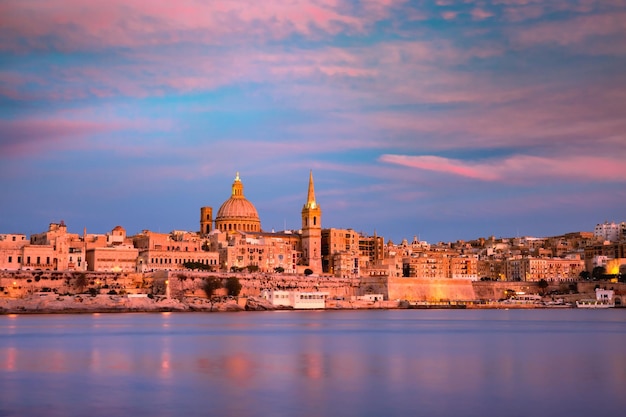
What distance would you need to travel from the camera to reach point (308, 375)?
19078 millimetres

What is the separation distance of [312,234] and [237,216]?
24.3ft

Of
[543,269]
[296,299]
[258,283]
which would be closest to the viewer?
[296,299]

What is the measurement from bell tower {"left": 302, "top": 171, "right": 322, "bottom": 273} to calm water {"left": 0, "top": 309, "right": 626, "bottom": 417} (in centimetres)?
4885

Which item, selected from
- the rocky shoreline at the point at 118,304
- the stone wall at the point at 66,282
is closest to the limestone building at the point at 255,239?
the rocky shoreline at the point at 118,304

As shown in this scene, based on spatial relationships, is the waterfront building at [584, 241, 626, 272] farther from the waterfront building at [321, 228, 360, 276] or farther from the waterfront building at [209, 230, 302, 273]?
the waterfront building at [209, 230, 302, 273]

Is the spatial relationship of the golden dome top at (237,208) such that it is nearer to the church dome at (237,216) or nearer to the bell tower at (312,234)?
the church dome at (237,216)

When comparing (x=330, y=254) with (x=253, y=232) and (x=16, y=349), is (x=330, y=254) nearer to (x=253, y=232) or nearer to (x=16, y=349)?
(x=253, y=232)

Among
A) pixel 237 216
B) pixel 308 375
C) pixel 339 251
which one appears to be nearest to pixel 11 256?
pixel 237 216

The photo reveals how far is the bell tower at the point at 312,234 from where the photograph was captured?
81.5 meters

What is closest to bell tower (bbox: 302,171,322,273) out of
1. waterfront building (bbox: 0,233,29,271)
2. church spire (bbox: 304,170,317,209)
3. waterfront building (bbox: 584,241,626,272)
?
church spire (bbox: 304,170,317,209)

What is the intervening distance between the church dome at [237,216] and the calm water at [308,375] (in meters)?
52.0

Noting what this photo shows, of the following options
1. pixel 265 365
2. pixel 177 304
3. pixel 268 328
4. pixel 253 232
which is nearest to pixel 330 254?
pixel 253 232

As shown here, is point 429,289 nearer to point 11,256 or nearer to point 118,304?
point 118,304

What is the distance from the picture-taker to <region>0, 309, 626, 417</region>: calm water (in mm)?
14531
